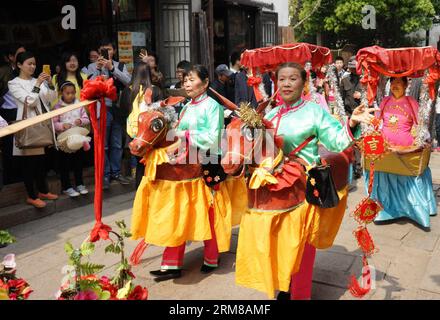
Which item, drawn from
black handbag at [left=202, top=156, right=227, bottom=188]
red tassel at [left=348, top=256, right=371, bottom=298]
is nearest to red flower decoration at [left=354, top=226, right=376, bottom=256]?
red tassel at [left=348, top=256, right=371, bottom=298]

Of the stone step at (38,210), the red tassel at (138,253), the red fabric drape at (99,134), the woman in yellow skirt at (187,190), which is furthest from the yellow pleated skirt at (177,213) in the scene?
the stone step at (38,210)

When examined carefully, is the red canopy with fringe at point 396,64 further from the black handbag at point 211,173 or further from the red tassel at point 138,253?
the red tassel at point 138,253

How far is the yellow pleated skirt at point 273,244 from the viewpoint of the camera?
112 inches

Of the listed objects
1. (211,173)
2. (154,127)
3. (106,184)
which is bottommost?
(106,184)

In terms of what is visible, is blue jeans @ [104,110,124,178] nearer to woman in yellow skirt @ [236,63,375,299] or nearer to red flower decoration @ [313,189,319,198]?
woman in yellow skirt @ [236,63,375,299]

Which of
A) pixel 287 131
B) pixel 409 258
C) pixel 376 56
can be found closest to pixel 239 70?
pixel 376 56

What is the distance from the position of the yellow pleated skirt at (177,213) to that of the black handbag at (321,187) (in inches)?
44.8

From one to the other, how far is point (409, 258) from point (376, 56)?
2.08 meters

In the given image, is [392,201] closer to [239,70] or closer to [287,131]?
[287,131]

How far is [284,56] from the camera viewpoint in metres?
5.91

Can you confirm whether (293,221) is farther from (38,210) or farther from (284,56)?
(38,210)

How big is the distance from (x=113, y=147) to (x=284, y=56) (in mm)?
2608

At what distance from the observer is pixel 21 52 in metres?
5.69

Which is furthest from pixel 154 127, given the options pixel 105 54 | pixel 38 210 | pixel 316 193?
pixel 105 54
